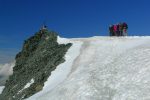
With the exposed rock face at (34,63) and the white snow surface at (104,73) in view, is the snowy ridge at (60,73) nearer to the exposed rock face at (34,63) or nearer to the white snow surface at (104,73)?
the white snow surface at (104,73)

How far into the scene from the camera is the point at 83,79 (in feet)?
107

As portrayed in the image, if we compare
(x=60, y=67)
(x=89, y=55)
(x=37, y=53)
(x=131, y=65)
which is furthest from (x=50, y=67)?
(x=131, y=65)

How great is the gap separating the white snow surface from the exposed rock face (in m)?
1.07

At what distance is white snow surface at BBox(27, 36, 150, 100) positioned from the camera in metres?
28.9

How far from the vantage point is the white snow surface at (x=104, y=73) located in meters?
28.9

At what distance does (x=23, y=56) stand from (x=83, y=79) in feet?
64.3

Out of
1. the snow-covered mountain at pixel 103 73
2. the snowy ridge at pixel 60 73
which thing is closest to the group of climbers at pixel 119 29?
the snow-covered mountain at pixel 103 73

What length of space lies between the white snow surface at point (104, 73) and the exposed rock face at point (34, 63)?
1.07m

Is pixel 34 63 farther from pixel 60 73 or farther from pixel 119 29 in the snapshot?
pixel 119 29

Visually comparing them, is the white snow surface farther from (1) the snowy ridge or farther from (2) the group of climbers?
(2) the group of climbers

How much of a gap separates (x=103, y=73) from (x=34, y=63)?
1325cm

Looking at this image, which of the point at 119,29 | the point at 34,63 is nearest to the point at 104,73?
the point at 34,63

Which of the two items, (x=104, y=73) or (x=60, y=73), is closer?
(x=104, y=73)

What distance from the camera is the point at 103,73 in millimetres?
32562
